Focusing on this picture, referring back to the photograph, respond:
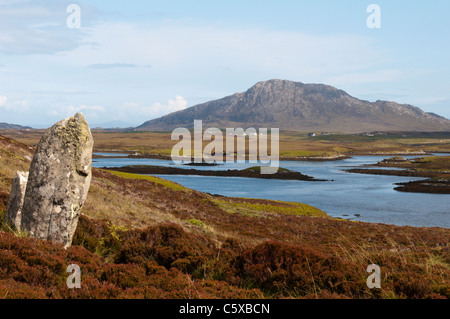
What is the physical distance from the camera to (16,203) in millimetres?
12703

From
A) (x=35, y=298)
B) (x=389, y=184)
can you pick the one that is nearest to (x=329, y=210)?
(x=389, y=184)

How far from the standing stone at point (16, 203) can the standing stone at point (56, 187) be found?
0.64m

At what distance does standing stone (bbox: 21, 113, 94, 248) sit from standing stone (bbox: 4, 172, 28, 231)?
0.64 meters

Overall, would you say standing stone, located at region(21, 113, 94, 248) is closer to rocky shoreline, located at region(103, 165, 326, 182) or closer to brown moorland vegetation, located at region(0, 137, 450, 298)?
brown moorland vegetation, located at region(0, 137, 450, 298)

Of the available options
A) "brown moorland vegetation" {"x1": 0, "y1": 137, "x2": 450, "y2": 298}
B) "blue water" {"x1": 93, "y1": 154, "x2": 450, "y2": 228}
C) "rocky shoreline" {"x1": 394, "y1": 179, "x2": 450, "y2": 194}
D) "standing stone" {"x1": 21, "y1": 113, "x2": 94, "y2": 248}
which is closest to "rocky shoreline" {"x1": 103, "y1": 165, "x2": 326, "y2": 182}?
"blue water" {"x1": 93, "y1": 154, "x2": 450, "y2": 228}

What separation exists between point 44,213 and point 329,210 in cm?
5108

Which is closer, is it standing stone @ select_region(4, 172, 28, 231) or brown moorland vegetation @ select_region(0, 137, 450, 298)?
brown moorland vegetation @ select_region(0, 137, 450, 298)

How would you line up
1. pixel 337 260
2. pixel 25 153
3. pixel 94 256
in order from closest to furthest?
pixel 337 260 → pixel 94 256 → pixel 25 153

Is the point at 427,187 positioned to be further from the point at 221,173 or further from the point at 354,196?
the point at 221,173

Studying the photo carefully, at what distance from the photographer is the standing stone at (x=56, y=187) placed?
1188 cm

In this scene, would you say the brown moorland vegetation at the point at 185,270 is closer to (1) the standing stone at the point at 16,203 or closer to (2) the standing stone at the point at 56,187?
(1) the standing stone at the point at 16,203

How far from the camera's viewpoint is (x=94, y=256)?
10.9m

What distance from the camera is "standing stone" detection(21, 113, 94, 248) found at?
11875 millimetres
